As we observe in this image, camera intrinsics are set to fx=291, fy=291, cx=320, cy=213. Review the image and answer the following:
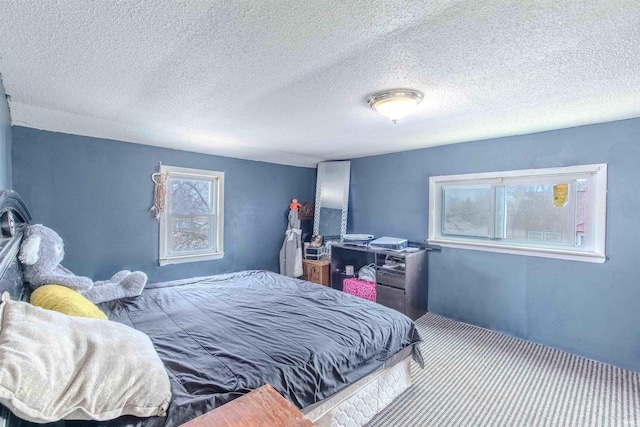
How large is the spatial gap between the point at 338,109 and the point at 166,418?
2088 mm

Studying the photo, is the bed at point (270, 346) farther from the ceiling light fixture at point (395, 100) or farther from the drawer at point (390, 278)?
the ceiling light fixture at point (395, 100)

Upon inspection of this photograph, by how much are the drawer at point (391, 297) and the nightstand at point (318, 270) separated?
3.04 ft

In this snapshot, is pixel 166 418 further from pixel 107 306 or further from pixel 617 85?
pixel 617 85

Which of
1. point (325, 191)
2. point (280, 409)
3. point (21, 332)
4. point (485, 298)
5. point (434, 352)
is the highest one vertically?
point (325, 191)

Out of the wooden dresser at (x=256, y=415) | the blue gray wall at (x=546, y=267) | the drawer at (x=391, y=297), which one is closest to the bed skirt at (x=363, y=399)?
the wooden dresser at (x=256, y=415)

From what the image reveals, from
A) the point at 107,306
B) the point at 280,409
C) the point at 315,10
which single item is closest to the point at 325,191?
the point at 107,306

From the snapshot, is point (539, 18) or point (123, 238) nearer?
point (539, 18)

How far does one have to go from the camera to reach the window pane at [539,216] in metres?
2.79

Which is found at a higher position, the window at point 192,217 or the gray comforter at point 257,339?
the window at point 192,217

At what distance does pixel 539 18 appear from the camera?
1169 mm

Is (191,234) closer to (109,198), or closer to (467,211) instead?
(109,198)

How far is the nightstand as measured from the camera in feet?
13.8

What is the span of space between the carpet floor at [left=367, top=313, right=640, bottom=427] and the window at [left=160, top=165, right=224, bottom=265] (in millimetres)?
2785

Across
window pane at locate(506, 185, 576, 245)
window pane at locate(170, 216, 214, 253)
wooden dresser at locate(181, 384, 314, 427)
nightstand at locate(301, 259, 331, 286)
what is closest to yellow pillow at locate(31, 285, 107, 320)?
wooden dresser at locate(181, 384, 314, 427)
